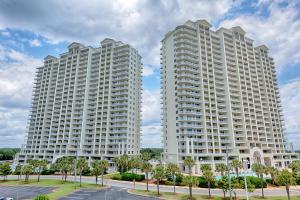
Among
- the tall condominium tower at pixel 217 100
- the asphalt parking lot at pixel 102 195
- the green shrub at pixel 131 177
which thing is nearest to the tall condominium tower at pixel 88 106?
the tall condominium tower at pixel 217 100

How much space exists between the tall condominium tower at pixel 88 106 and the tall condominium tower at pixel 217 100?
83.1ft

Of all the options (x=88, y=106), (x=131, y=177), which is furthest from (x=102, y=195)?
(x=88, y=106)

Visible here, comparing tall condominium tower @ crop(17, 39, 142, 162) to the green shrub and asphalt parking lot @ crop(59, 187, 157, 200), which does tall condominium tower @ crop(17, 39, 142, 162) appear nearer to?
the green shrub

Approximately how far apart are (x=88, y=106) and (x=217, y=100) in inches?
3042

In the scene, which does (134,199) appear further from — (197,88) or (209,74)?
(209,74)

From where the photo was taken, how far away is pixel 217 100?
120562 mm

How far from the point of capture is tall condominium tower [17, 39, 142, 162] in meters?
128

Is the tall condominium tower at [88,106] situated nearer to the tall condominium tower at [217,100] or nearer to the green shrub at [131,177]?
the tall condominium tower at [217,100]

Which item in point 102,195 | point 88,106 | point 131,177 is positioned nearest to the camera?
point 102,195

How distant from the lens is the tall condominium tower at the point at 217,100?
106500 mm

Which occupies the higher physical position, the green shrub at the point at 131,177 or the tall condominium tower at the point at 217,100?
the tall condominium tower at the point at 217,100

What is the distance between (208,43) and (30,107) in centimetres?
12974

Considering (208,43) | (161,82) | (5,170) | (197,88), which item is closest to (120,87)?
(161,82)

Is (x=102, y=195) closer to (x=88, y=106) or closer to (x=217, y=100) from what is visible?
(x=217, y=100)
